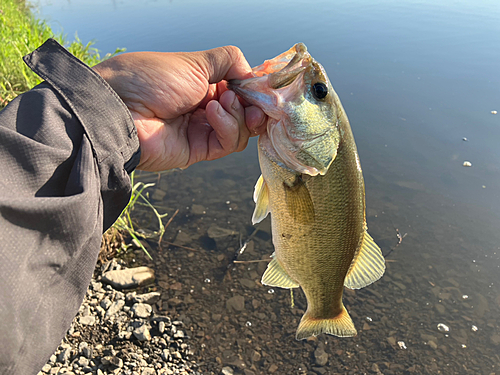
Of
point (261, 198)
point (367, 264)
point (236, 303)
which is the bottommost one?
point (236, 303)

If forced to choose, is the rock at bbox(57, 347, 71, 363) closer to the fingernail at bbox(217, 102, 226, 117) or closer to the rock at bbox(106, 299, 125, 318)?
Result: the rock at bbox(106, 299, 125, 318)

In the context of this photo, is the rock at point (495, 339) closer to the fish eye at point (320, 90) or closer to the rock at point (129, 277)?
the fish eye at point (320, 90)

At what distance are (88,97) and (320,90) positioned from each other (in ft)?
4.16

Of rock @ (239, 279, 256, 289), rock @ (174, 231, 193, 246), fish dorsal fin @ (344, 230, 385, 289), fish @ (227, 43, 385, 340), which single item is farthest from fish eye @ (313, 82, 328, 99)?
rock @ (174, 231, 193, 246)

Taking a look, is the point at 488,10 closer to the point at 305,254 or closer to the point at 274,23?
the point at 274,23

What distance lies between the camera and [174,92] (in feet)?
7.63

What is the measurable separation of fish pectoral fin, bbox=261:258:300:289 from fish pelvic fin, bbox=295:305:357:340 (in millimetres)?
282

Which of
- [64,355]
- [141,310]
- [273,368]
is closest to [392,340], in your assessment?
[273,368]

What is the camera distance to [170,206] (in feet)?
19.2

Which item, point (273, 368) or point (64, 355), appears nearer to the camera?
point (64, 355)

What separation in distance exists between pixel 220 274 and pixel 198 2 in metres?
18.4

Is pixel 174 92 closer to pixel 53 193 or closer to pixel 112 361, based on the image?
pixel 53 193

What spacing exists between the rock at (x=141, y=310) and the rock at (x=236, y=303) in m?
0.93

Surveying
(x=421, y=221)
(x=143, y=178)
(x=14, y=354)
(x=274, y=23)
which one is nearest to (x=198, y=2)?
(x=274, y=23)
